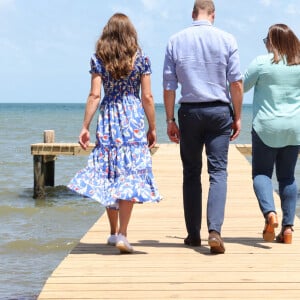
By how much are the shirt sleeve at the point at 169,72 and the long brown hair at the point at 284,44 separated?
750 millimetres

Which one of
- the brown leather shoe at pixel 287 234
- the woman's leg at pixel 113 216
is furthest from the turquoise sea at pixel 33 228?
the brown leather shoe at pixel 287 234

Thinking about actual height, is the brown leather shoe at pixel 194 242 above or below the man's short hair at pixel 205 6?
below

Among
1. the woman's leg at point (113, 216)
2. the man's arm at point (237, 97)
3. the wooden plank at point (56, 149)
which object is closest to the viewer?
the man's arm at point (237, 97)

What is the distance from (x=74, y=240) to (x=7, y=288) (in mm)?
3187

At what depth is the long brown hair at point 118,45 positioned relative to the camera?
5.25 meters

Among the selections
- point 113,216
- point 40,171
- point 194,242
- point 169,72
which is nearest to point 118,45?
point 169,72

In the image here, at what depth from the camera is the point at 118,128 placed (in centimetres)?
535

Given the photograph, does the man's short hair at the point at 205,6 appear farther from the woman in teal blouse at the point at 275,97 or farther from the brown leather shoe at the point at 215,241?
the brown leather shoe at the point at 215,241

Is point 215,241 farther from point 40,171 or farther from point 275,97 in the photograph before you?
point 40,171

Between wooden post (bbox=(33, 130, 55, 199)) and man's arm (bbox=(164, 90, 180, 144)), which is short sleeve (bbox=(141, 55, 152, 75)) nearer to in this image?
Answer: man's arm (bbox=(164, 90, 180, 144))

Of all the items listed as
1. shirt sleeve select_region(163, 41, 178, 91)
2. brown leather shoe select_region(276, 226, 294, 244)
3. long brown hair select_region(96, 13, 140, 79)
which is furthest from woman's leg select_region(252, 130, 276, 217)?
long brown hair select_region(96, 13, 140, 79)

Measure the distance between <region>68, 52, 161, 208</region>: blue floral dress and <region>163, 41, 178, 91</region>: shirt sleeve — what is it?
148 mm

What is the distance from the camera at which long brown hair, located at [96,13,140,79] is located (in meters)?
5.25

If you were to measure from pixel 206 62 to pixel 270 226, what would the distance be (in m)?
1.27
